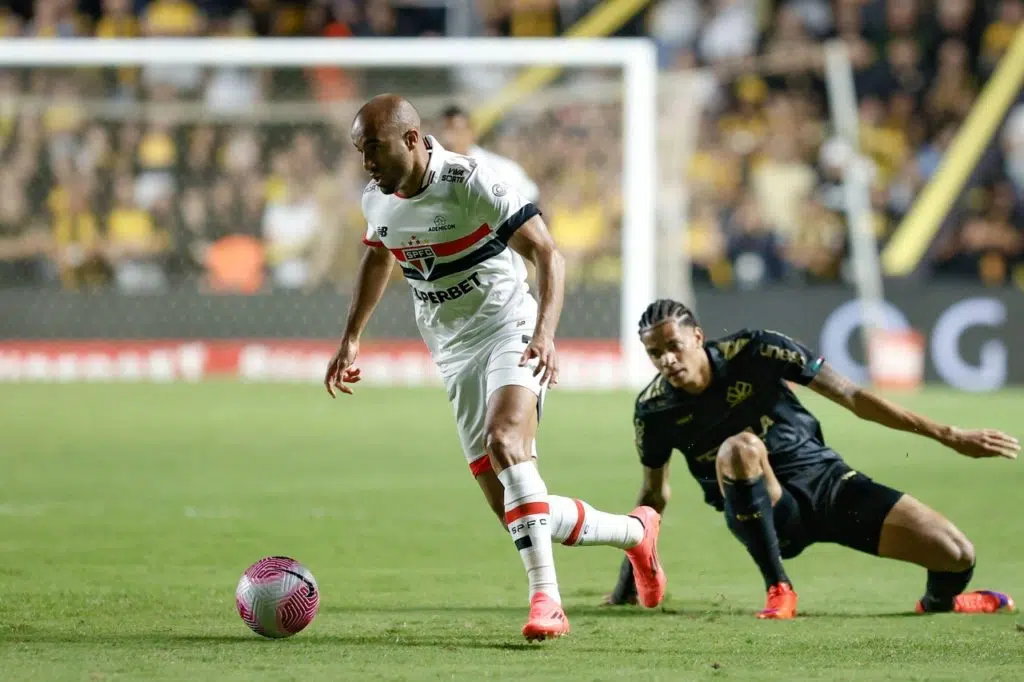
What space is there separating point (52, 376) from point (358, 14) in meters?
6.75

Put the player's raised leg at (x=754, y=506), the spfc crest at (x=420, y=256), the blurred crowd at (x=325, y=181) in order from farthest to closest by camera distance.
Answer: the blurred crowd at (x=325, y=181), the player's raised leg at (x=754, y=506), the spfc crest at (x=420, y=256)

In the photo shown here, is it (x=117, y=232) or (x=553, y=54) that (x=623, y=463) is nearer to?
(x=553, y=54)

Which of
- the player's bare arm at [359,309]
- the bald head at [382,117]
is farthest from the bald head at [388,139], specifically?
the player's bare arm at [359,309]

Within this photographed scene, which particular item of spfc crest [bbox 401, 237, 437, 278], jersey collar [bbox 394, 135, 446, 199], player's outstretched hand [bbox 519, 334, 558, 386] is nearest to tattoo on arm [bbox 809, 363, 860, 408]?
player's outstretched hand [bbox 519, 334, 558, 386]

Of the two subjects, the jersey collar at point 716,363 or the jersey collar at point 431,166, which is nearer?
the jersey collar at point 431,166

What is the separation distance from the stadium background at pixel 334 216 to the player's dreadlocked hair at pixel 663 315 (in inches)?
451

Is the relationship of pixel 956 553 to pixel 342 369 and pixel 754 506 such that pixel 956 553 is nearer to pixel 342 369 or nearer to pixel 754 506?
pixel 754 506

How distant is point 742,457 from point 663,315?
0.62 m

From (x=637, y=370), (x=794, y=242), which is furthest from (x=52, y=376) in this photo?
(x=794, y=242)

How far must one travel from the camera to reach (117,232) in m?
19.3

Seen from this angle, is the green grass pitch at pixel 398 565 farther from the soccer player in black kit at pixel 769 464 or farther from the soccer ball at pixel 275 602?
the soccer player in black kit at pixel 769 464

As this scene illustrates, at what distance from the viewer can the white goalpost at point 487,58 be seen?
17844 millimetres

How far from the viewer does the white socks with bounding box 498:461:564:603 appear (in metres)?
5.80

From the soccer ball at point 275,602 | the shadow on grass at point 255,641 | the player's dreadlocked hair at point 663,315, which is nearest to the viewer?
the shadow on grass at point 255,641
